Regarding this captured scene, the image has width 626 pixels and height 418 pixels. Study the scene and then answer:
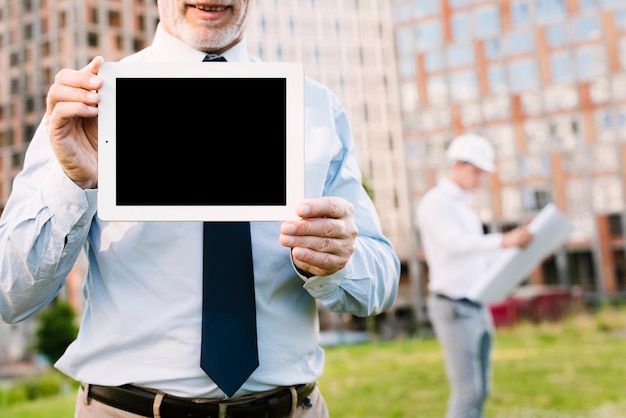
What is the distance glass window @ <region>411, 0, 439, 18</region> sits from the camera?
1602 inches

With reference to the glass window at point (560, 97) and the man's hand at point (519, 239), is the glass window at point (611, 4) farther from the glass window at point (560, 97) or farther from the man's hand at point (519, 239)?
the man's hand at point (519, 239)

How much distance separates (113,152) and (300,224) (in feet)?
1.22

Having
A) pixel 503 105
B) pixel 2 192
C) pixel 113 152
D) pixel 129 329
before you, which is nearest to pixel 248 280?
pixel 129 329

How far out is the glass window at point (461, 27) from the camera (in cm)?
3975

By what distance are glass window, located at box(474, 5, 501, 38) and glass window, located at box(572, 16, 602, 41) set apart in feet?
15.1

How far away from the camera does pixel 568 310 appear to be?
17062mm

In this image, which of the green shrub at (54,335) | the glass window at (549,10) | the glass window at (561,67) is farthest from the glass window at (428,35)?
the green shrub at (54,335)

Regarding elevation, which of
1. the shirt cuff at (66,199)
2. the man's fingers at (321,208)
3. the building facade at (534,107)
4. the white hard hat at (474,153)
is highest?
the building facade at (534,107)

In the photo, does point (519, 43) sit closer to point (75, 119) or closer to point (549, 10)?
point (549, 10)

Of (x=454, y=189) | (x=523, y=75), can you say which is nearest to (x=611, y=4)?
(x=523, y=75)

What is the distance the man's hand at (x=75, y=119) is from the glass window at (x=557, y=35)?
3880 cm

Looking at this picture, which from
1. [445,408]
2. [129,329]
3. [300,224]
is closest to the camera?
[300,224]

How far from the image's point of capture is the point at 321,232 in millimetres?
1124

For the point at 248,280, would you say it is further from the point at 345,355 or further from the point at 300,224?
the point at 345,355
